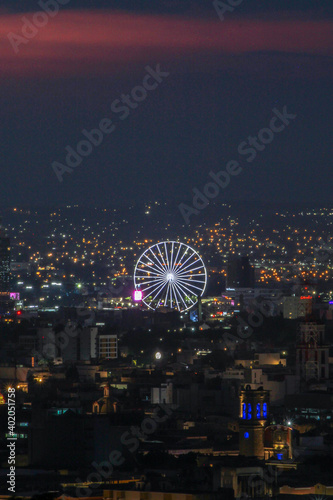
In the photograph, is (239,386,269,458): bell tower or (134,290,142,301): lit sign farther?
(134,290,142,301): lit sign

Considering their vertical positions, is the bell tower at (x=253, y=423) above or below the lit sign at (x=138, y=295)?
below

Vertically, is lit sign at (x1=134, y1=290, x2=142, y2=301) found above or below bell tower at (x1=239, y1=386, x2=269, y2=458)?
above

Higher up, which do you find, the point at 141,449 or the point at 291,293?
the point at 291,293

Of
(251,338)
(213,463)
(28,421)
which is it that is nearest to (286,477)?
(213,463)

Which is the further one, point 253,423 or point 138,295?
point 138,295

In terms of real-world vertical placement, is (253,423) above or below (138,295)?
below

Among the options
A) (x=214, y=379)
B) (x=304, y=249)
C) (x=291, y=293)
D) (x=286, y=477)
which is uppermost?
(x=304, y=249)

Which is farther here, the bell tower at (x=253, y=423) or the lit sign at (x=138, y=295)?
the lit sign at (x=138, y=295)

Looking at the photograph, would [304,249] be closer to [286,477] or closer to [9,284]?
[9,284]
